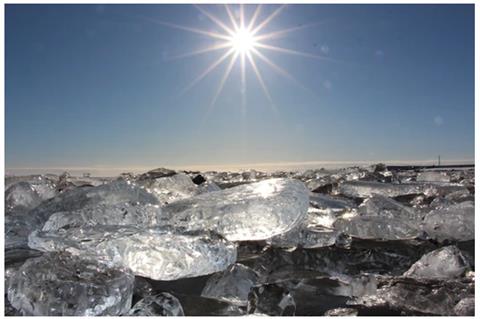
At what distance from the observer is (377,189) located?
4.93 metres

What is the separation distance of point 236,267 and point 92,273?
58 centimetres

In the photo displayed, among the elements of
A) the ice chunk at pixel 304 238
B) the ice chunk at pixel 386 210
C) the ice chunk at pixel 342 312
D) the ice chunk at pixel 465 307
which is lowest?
the ice chunk at pixel 342 312

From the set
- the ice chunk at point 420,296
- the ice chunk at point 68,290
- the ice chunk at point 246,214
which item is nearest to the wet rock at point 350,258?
the ice chunk at point 246,214

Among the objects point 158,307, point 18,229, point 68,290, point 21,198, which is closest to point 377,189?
point 21,198

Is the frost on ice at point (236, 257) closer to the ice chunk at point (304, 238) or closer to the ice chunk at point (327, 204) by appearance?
the ice chunk at point (304, 238)

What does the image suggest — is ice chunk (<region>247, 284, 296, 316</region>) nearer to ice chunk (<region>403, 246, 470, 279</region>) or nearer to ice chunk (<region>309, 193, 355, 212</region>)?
ice chunk (<region>403, 246, 470, 279</region>)

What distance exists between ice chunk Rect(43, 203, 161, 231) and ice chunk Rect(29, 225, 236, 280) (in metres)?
0.30

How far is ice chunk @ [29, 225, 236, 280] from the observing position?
5.63 feet

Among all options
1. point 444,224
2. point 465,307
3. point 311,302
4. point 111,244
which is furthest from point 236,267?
point 444,224

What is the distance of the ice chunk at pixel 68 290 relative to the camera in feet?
4.58

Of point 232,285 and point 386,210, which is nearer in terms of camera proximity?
point 232,285

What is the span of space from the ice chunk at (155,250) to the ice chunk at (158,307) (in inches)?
10.8

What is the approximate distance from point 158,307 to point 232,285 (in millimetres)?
342

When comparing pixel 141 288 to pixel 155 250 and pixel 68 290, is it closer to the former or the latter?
pixel 155 250
